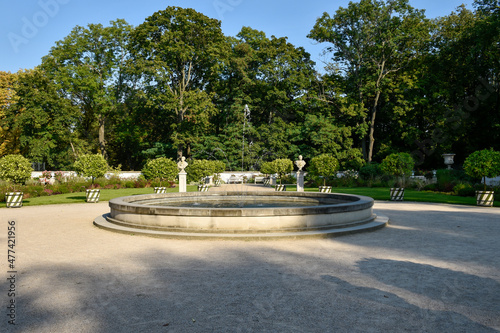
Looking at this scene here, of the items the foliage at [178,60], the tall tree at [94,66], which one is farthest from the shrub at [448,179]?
the tall tree at [94,66]

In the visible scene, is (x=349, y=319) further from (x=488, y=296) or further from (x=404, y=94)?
(x=404, y=94)

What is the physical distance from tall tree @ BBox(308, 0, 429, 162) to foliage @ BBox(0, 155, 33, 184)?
33880mm

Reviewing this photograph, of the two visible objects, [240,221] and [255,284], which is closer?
[255,284]

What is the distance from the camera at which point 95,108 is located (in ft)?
150

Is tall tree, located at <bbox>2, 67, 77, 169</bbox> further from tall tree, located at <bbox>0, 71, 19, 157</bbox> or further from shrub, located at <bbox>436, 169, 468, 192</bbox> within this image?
shrub, located at <bbox>436, 169, 468, 192</bbox>

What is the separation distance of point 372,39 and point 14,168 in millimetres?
38442

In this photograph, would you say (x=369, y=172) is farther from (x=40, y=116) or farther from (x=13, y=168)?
(x=40, y=116)

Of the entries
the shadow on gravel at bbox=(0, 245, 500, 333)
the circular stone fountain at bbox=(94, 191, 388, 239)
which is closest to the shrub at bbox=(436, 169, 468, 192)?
the circular stone fountain at bbox=(94, 191, 388, 239)

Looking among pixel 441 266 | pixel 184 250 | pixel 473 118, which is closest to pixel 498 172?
pixel 441 266

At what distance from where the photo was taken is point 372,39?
40.8 metres

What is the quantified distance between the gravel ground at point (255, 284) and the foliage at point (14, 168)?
32.6ft

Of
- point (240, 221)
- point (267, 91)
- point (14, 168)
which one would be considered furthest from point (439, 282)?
point (267, 91)

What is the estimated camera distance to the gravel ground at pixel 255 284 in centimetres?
400

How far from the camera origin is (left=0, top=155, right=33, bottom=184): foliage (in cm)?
1736
